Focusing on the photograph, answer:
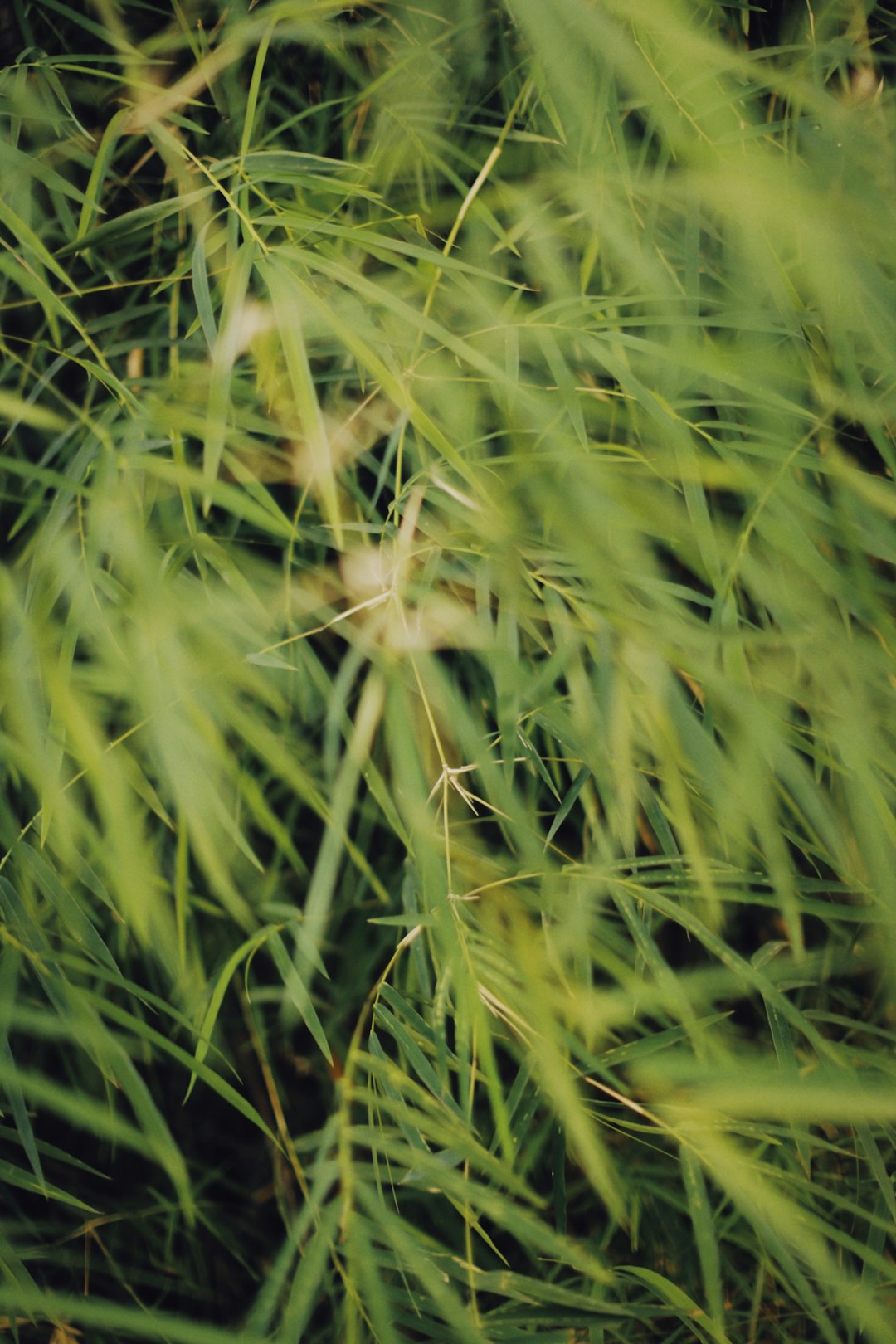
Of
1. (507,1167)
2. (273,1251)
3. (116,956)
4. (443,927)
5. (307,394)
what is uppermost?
(307,394)

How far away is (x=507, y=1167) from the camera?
0.55 metres

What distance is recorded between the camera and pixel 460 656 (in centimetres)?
72

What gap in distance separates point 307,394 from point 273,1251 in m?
0.77

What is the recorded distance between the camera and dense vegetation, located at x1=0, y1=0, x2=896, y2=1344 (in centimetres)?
53

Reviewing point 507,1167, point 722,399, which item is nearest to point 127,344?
point 722,399

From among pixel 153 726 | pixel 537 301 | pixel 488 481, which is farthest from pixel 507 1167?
pixel 537 301

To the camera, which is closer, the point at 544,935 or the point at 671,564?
the point at 544,935

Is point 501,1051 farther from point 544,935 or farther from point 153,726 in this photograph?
point 153,726

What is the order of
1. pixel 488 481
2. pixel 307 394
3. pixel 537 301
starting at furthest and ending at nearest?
pixel 537 301
pixel 488 481
pixel 307 394

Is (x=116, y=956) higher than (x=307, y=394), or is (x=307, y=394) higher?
(x=307, y=394)

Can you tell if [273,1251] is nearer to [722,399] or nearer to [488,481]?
[488,481]

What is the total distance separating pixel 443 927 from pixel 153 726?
0.21 meters

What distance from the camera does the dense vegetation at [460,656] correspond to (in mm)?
531

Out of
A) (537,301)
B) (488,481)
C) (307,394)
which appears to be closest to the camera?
(307,394)
